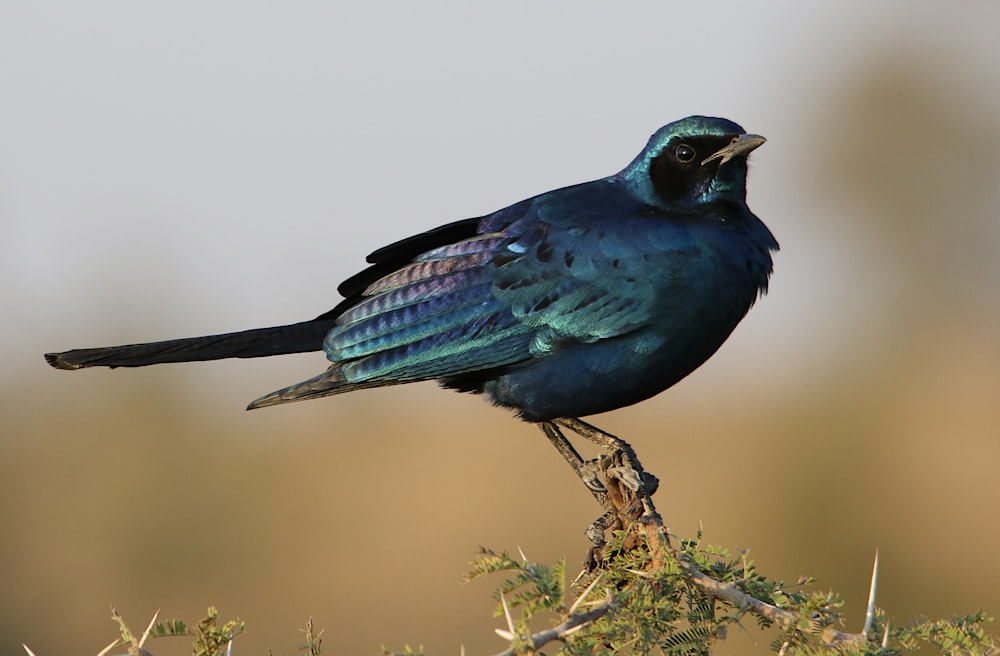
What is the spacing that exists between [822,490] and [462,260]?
273 inches

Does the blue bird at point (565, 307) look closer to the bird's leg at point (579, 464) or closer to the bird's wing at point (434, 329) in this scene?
the bird's wing at point (434, 329)

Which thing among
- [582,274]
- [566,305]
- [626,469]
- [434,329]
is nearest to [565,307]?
[566,305]

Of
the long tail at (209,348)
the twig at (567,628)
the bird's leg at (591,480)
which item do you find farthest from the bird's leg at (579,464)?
the twig at (567,628)

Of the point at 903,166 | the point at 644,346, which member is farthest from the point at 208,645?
the point at 903,166

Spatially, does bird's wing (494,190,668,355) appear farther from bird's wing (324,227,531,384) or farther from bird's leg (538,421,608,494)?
bird's leg (538,421,608,494)

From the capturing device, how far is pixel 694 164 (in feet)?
20.9

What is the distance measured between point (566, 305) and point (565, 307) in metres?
0.01

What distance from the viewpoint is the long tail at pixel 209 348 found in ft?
19.7

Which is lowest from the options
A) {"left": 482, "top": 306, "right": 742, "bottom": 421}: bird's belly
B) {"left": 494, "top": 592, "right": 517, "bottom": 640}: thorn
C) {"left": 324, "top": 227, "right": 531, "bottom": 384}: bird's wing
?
{"left": 494, "top": 592, "right": 517, "bottom": 640}: thorn

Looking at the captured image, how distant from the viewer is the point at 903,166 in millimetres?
24094

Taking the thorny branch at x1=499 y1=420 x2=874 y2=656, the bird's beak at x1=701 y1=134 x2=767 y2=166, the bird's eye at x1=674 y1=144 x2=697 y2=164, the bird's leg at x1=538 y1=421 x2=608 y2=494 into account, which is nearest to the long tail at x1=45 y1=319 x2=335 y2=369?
the bird's leg at x1=538 y1=421 x2=608 y2=494

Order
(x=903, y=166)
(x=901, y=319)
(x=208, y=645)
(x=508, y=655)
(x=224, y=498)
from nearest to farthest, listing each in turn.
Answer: (x=508, y=655), (x=208, y=645), (x=224, y=498), (x=901, y=319), (x=903, y=166)

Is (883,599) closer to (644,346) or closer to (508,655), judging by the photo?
(644,346)

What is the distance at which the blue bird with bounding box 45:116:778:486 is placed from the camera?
590cm
